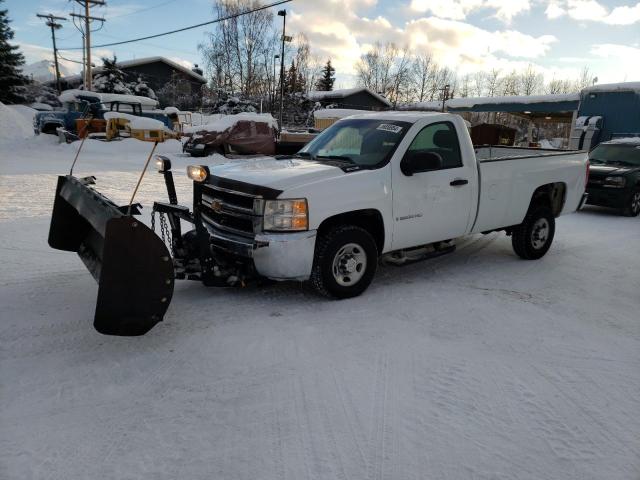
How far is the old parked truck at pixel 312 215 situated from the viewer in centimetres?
338

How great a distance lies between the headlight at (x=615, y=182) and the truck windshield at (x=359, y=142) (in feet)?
25.8

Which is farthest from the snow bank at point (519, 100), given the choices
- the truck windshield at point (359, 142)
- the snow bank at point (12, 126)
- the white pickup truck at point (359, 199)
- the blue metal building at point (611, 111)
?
the snow bank at point (12, 126)

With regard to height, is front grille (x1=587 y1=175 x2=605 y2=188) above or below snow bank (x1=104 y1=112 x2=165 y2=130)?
below

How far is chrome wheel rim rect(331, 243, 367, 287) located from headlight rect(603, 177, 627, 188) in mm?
8692

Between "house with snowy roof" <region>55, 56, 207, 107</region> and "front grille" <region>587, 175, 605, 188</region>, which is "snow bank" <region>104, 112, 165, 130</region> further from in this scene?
"house with snowy roof" <region>55, 56, 207, 107</region>

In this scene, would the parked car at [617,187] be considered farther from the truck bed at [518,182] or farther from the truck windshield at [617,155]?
the truck bed at [518,182]

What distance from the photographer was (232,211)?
4512 mm

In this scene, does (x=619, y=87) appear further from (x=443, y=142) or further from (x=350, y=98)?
(x=350, y=98)

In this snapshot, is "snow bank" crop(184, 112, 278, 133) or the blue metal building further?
the blue metal building

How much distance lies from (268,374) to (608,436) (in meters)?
2.13

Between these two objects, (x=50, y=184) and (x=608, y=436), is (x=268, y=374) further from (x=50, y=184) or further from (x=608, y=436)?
(x=50, y=184)

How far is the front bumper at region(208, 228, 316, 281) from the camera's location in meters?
4.17

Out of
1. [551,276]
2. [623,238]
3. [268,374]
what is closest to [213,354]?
[268,374]

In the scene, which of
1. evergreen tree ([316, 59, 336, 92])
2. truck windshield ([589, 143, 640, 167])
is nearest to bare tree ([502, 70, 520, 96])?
evergreen tree ([316, 59, 336, 92])
